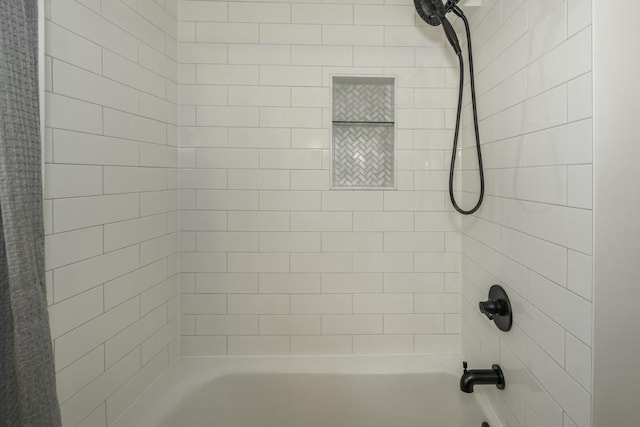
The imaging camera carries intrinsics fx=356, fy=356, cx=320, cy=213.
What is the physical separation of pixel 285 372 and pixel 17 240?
1.19 metres

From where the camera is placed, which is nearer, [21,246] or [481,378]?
[21,246]

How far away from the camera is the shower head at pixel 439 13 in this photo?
1.37 meters

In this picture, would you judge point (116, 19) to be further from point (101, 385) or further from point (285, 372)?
point (285, 372)

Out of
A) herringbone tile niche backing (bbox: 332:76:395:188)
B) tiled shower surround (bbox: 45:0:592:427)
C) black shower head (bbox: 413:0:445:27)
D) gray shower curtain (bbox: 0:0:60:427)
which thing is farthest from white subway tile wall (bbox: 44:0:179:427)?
black shower head (bbox: 413:0:445:27)

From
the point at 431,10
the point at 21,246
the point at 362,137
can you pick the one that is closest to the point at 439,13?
the point at 431,10

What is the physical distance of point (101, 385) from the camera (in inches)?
46.8

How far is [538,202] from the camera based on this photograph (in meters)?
1.03

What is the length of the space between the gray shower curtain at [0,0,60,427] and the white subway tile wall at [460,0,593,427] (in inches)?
50.4

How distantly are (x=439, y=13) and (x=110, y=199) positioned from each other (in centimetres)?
140

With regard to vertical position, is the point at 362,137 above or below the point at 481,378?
above

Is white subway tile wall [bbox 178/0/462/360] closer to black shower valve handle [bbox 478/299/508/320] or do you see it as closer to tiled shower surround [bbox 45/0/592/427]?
tiled shower surround [bbox 45/0/592/427]

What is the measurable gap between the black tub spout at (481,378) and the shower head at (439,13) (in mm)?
1223

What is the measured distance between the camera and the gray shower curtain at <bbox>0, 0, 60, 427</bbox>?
0.79 metres

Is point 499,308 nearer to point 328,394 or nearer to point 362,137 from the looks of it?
point 328,394
